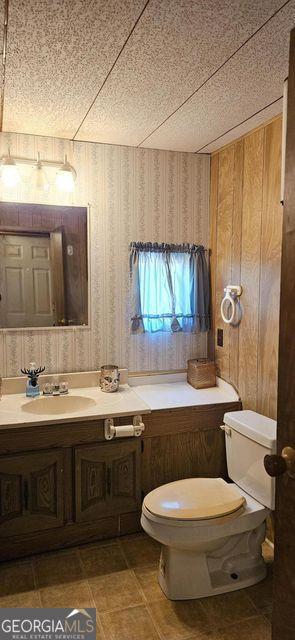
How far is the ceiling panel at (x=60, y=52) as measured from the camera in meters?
1.32

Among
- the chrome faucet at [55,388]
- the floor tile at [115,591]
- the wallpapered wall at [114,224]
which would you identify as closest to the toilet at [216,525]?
the floor tile at [115,591]

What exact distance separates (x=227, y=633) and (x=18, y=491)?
112cm

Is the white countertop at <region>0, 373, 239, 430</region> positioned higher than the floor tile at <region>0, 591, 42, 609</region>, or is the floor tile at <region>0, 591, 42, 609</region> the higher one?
the white countertop at <region>0, 373, 239, 430</region>

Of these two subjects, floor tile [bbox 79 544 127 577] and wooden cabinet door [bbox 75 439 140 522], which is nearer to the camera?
floor tile [bbox 79 544 127 577]

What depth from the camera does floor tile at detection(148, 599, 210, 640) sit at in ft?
5.60

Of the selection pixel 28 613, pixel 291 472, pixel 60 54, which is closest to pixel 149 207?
pixel 60 54

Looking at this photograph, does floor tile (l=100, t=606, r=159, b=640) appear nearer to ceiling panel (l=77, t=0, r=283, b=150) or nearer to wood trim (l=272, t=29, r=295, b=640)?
wood trim (l=272, t=29, r=295, b=640)

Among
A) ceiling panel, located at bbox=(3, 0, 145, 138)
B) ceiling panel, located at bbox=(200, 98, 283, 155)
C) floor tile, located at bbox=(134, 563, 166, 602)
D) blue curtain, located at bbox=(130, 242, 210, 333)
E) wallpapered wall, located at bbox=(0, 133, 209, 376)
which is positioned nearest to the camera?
ceiling panel, located at bbox=(3, 0, 145, 138)

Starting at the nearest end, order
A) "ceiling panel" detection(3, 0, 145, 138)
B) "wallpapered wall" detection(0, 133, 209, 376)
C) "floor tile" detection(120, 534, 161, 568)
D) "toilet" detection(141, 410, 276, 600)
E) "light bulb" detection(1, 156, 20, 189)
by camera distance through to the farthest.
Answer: "ceiling panel" detection(3, 0, 145, 138)
"toilet" detection(141, 410, 276, 600)
"floor tile" detection(120, 534, 161, 568)
"light bulb" detection(1, 156, 20, 189)
"wallpapered wall" detection(0, 133, 209, 376)

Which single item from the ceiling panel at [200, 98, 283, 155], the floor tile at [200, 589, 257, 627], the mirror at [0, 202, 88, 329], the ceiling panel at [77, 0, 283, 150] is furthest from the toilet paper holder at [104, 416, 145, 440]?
the ceiling panel at [200, 98, 283, 155]

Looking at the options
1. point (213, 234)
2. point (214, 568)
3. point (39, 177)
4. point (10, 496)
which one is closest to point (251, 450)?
point (214, 568)

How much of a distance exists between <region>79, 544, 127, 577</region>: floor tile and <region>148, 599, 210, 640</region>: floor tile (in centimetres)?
31

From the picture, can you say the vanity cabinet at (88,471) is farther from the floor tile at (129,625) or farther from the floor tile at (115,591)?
the floor tile at (129,625)

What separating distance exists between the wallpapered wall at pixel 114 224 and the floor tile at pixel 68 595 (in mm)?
1136
